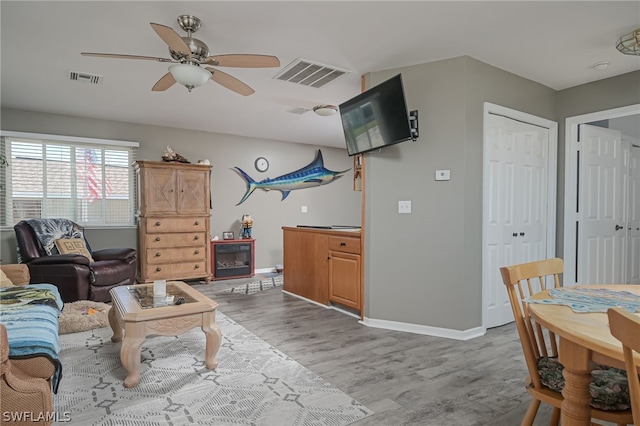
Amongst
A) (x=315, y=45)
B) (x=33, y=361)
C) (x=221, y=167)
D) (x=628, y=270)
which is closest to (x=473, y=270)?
(x=315, y=45)

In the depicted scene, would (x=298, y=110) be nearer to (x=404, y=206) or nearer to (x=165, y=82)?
(x=165, y=82)

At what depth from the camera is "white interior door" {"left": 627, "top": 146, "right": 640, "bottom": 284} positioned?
13.9ft

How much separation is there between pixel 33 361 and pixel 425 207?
288 cm

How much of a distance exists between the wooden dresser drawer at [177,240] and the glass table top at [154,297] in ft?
6.87

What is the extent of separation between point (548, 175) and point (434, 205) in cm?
160

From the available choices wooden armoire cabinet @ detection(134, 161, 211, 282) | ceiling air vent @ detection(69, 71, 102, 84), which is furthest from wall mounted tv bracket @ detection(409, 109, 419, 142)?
wooden armoire cabinet @ detection(134, 161, 211, 282)

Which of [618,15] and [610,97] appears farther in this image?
[610,97]

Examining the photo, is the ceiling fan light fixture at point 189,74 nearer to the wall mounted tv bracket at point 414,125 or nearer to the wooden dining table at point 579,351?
the wall mounted tv bracket at point 414,125

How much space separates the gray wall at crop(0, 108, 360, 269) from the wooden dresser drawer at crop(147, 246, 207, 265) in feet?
2.24

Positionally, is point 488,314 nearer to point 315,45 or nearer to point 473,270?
point 473,270

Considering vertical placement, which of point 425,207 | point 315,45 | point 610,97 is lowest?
point 425,207

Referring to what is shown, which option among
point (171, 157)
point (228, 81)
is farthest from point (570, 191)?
point (171, 157)

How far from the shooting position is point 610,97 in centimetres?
354

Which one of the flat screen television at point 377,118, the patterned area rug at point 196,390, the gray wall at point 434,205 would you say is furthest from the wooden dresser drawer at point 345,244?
the patterned area rug at point 196,390
